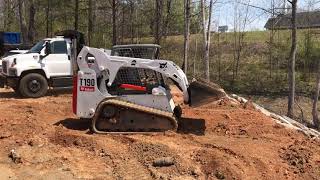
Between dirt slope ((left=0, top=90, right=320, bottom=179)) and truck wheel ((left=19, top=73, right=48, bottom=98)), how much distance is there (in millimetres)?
5068

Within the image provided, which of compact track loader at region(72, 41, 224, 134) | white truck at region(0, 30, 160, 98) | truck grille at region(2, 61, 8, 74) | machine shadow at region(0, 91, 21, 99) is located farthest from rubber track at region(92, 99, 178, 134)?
machine shadow at region(0, 91, 21, 99)

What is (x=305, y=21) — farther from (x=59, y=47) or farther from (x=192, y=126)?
(x=192, y=126)

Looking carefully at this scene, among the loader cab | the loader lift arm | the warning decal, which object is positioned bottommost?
the warning decal

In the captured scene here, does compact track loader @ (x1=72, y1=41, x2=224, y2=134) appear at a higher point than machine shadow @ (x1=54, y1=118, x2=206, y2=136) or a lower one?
higher

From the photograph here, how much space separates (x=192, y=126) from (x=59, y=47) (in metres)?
7.56

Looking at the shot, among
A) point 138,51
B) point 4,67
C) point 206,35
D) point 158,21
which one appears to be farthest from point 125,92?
point 158,21

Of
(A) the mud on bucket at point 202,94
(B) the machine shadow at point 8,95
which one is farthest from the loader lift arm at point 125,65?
(B) the machine shadow at point 8,95

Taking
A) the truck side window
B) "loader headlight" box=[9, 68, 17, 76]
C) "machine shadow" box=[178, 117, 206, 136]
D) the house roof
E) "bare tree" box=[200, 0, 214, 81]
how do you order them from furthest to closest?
1. the house roof
2. "bare tree" box=[200, 0, 214, 81]
3. the truck side window
4. "loader headlight" box=[9, 68, 17, 76]
5. "machine shadow" box=[178, 117, 206, 136]

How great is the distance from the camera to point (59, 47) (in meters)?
17.2

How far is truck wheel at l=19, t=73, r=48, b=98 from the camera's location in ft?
55.3

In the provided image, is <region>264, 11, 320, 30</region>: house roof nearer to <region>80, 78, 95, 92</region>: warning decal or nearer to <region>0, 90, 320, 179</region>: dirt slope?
<region>0, 90, 320, 179</region>: dirt slope

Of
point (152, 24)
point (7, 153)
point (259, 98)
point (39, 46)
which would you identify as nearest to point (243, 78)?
point (259, 98)

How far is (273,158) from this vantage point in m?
8.95

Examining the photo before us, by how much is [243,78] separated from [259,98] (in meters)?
5.22
